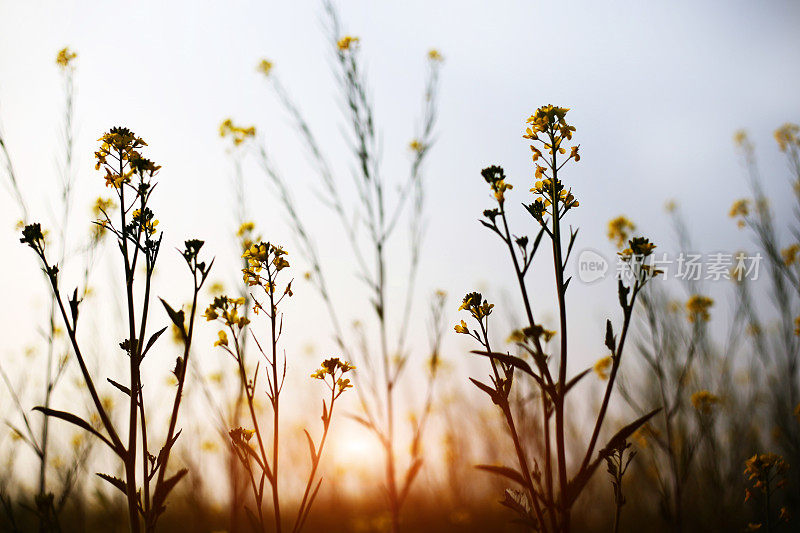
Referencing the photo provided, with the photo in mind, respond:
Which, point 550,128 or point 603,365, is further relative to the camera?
point 603,365

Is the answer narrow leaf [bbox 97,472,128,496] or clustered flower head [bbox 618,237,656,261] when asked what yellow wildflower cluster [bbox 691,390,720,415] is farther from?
narrow leaf [bbox 97,472,128,496]

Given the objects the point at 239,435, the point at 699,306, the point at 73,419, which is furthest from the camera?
the point at 699,306

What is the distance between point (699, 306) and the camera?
3.35m

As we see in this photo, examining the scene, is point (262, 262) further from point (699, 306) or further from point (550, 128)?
point (699, 306)

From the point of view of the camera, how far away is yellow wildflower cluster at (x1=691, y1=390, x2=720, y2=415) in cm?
298

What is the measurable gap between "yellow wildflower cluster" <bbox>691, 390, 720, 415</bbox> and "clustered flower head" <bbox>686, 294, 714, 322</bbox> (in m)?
0.52

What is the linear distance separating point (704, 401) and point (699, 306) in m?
0.65

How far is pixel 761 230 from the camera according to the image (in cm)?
355

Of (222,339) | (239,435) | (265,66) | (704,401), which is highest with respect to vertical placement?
(265,66)

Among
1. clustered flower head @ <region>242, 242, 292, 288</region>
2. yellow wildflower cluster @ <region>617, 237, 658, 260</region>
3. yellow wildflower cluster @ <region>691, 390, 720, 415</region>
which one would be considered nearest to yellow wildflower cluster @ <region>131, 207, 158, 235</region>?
clustered flower head @ <region>242, 242, 292, 288</region>

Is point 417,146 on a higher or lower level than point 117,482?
higher

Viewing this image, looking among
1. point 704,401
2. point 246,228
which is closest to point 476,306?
point 246,228

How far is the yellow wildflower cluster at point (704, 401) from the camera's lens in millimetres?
2984

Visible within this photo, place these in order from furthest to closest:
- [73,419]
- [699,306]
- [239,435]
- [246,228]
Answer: [699,306] → [246,228] → [239,435] → [73,419]
